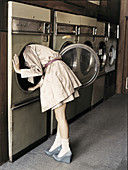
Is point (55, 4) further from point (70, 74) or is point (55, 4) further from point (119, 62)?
point (119, 62)

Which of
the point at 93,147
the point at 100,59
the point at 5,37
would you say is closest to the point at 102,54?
the point at 100,59

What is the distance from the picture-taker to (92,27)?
4223mm

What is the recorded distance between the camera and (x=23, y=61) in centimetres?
275

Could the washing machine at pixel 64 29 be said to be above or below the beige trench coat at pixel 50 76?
above

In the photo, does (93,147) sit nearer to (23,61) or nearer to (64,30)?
(23,61)

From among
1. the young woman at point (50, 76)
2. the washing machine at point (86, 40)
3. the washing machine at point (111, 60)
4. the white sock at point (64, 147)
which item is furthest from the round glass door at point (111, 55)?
the white sock at point (64, 147)

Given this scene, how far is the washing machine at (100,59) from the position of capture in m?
4.61

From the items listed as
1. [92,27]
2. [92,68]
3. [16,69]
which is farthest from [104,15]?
[16,69]

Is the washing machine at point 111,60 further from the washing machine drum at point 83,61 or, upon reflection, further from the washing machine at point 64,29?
the washing machine drum at point 83,61

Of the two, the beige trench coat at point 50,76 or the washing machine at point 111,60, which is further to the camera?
the washing machine at point 111,60

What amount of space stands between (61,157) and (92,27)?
2.26m

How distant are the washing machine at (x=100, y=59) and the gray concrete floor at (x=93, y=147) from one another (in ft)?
1.10

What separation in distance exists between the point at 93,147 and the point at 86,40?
1665 mm

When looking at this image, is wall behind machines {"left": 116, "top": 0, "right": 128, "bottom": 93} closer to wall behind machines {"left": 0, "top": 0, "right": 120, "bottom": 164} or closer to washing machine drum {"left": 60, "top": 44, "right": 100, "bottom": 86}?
wall behind machines {"left": 0, "top": 0, "right": 120, "bottom": 164}
